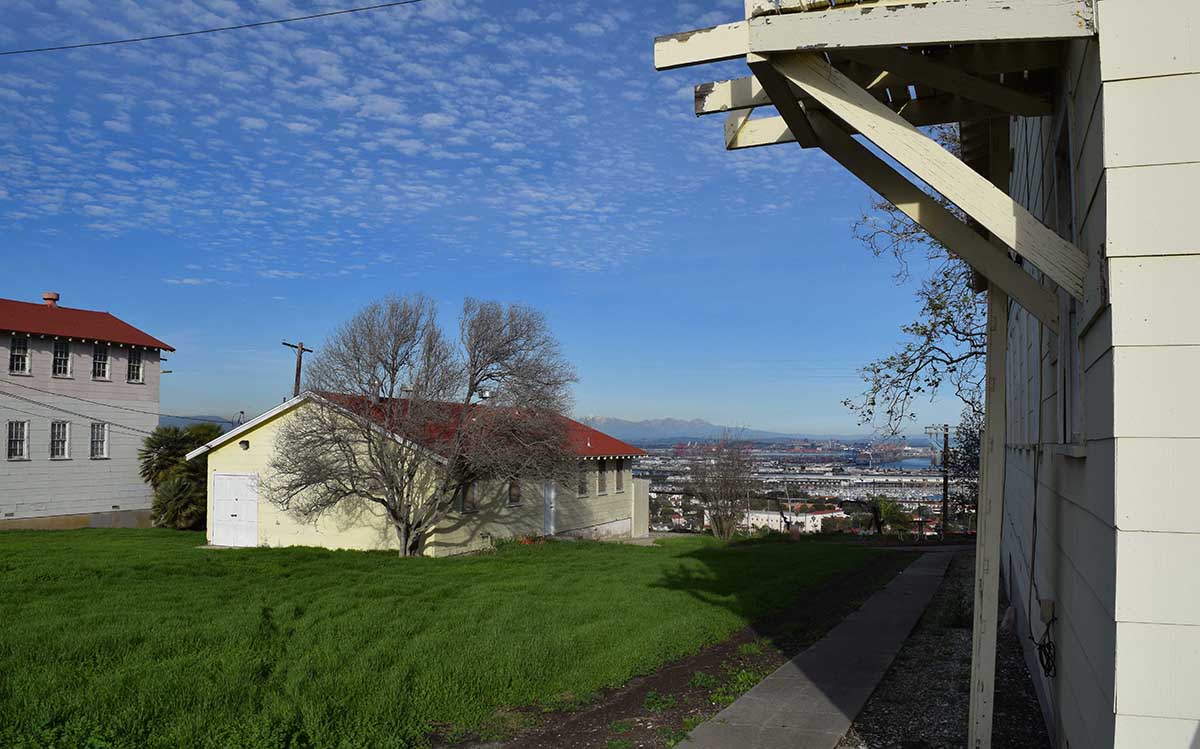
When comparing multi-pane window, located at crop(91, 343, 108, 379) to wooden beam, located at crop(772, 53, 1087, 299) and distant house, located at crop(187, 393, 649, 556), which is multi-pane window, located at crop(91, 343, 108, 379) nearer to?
distant house, located at crop(187, 393, 649, 556)

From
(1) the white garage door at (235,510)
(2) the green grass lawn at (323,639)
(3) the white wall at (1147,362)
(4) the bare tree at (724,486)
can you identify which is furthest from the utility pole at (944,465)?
(3) the white wall at (1147,362)

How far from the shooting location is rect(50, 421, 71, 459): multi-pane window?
86.9ft

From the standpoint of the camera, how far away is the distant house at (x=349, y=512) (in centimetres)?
2155

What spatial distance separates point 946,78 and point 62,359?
29.4 meters

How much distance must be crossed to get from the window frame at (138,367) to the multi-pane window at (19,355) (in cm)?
335

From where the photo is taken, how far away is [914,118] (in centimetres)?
488

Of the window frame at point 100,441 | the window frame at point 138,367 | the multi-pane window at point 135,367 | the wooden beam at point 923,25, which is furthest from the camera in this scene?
the multi-pane window at point 135,367

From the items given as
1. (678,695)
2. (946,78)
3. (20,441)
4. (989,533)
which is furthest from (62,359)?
(946,78)

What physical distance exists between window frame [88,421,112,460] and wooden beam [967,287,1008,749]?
2905 cm

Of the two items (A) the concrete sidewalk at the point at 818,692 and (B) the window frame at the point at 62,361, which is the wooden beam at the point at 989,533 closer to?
(A) the concrete sidewalk at the point at 818,692

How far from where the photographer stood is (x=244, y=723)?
6.16 metres

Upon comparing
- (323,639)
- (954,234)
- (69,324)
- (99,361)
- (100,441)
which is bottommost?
(323,639)

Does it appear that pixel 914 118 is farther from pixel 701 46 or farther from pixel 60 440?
pixel 60 440

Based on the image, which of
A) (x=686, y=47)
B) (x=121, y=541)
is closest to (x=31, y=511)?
(x=121, y=541)
